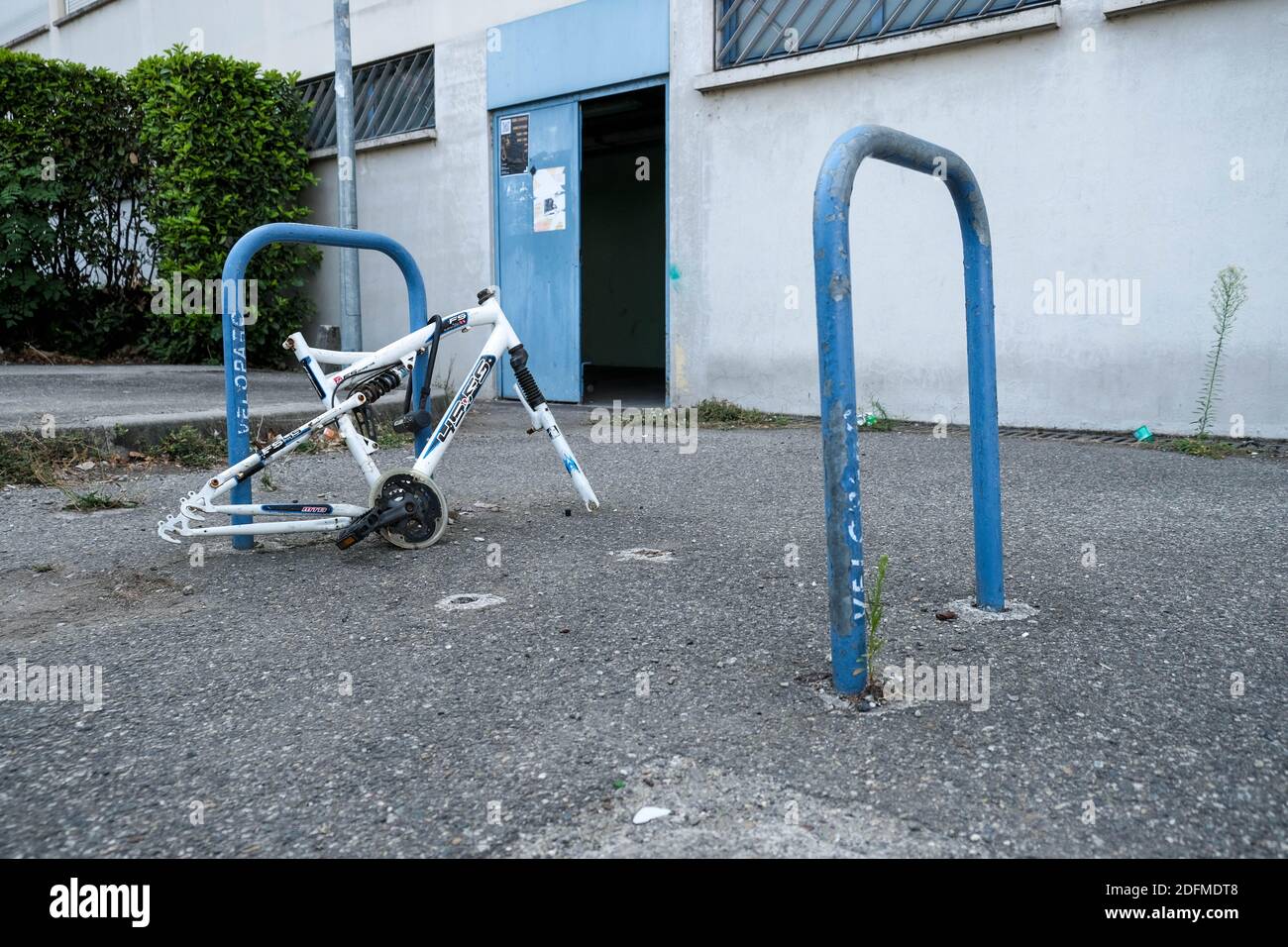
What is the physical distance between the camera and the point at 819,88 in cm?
724

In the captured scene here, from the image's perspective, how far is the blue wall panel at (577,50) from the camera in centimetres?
802

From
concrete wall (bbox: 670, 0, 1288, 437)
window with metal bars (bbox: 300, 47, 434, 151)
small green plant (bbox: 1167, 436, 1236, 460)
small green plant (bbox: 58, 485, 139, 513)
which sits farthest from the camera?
window with metal bars (bbox: 300, 47, 434, 151)

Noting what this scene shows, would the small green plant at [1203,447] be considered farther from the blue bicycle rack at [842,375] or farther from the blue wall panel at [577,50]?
the blue wall panel at [577,50]

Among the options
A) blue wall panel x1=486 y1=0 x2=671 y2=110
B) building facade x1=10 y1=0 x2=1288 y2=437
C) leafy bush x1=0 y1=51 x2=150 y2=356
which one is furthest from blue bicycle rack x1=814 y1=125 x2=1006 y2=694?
leafy bush x1=0 y1=51 x2=150 y2=356

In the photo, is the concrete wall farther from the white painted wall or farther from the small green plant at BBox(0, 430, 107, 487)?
the small green plant at BBox(0, 430, 107, 487)

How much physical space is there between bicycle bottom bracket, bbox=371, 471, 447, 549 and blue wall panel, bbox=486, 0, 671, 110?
5626 mm

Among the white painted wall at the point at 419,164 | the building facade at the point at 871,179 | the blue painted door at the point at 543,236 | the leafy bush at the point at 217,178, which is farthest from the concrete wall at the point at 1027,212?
the leafy bush at the point at 217,178

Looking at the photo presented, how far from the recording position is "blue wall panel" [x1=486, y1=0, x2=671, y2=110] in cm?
802

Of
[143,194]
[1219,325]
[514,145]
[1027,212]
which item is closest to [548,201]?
[514,145]

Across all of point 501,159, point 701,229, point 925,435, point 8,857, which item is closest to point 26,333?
point 501,159

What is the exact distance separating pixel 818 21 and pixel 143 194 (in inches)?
270

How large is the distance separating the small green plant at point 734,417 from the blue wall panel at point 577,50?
2738 millimetres
